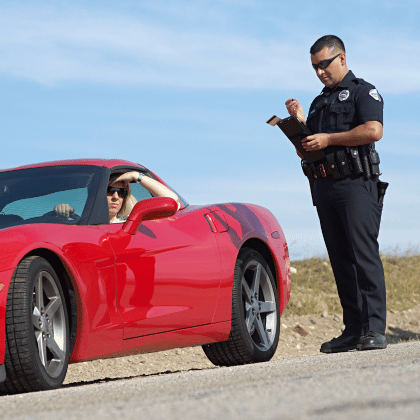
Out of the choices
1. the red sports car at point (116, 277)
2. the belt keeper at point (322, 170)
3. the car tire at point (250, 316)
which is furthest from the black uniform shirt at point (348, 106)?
the car tire at point (250, 316)

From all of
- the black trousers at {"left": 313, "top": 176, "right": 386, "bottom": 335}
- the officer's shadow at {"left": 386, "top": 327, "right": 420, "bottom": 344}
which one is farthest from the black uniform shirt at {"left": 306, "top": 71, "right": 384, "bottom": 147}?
the officer's shadow at {"left": 386, "top": 327, "right": 420, "bottom": 344}

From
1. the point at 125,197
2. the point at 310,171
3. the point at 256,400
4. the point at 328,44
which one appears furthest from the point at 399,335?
the point at 256,400

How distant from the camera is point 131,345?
4531mm

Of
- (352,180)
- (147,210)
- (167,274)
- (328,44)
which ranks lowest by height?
(167,274)

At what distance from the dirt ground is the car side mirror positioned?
1959 mm

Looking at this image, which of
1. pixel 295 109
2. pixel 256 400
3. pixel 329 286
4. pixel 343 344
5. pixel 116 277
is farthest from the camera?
pixel 329 286

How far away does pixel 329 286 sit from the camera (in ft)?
43.7

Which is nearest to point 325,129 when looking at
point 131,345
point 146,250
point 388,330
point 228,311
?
point 228,311

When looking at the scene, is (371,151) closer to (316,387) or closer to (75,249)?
(75,249)

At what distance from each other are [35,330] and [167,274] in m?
1.10

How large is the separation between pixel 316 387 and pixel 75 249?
78.6 inches

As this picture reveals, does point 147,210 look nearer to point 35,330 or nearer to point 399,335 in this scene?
point 35,330

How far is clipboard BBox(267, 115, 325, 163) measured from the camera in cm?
618

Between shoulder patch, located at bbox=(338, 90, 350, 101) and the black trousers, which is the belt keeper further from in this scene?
shoulder patch, located at bbox=(338, 90, 350, 101)
